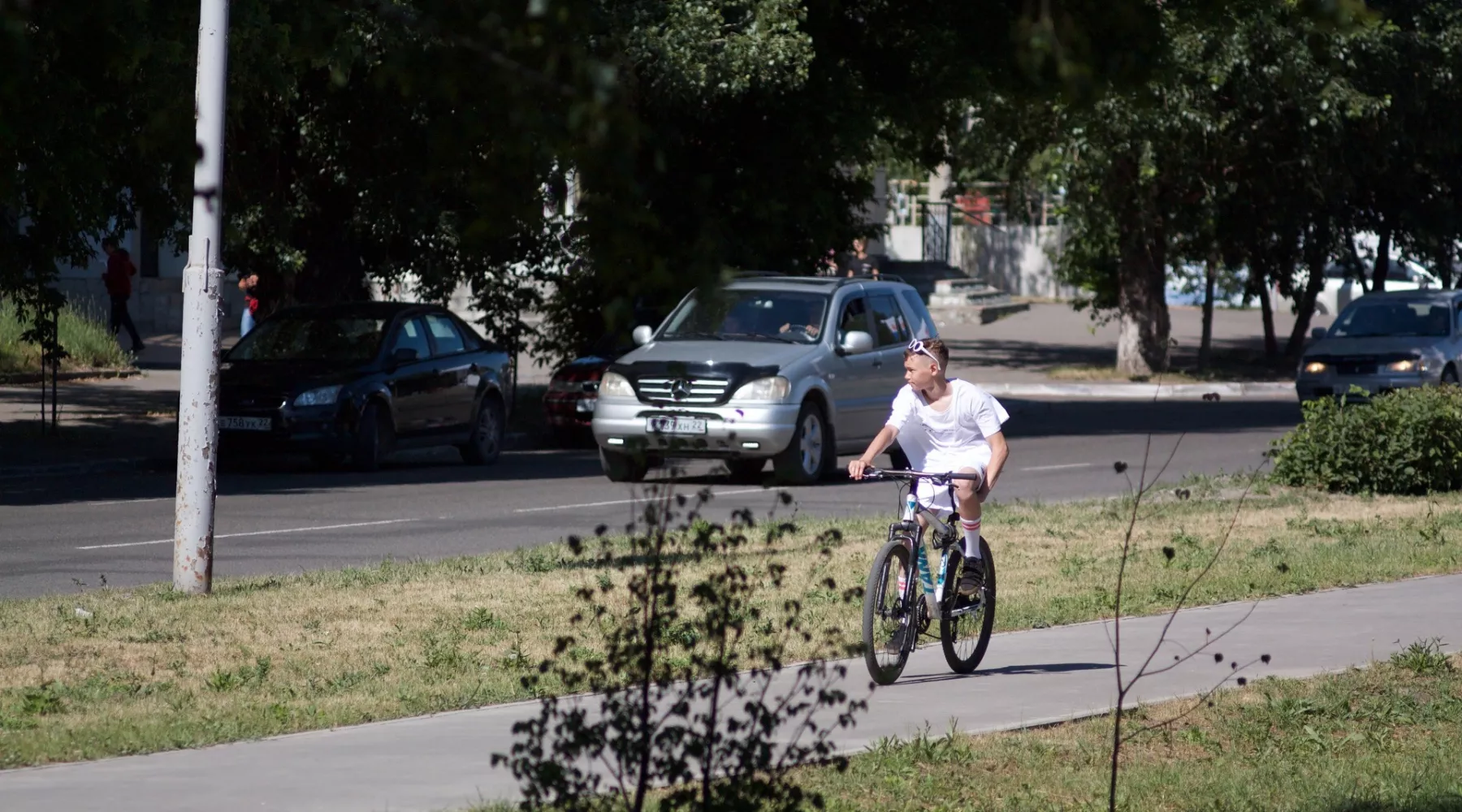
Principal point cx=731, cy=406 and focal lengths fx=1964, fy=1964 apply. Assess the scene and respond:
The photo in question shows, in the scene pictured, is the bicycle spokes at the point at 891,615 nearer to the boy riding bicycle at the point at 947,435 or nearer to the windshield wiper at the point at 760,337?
the boy riding bicycle at the point at 947,435

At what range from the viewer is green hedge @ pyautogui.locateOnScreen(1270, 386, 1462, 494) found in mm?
16844

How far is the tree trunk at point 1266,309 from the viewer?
126 feet

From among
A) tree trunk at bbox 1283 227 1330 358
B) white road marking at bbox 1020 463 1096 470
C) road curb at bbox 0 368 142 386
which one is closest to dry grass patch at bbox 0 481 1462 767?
white road marking at bbox 1020 463 1096 470

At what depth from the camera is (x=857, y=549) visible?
12789mm

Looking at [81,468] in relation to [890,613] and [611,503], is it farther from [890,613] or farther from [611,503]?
[890,613]

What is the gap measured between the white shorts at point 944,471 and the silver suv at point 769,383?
7042mm

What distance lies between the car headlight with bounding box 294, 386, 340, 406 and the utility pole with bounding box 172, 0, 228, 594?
7418 mm

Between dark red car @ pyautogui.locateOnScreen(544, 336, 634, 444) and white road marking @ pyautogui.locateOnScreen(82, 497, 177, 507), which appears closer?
white road marking @ pyautogui.locateOnScreen(82, 497, 177, 507)

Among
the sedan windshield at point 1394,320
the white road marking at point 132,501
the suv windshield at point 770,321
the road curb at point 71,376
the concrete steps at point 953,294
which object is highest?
the concrete steps at point 953,294

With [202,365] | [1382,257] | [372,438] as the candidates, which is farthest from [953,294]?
[202,365]

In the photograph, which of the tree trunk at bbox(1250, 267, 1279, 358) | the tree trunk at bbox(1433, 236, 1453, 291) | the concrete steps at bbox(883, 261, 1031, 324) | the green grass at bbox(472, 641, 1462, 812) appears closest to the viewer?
the green grass at bbox(472, 641, 1462, 812)

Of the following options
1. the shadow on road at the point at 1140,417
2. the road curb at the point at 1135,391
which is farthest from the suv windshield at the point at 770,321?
the road curb at the point at 1135,391

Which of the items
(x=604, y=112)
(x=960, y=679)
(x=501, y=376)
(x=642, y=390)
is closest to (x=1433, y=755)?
(x=960, y=679)

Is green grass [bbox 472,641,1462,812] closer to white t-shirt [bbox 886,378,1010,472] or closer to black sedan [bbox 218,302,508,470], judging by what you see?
white t-shirt [bbox 886,378,1010,472]
